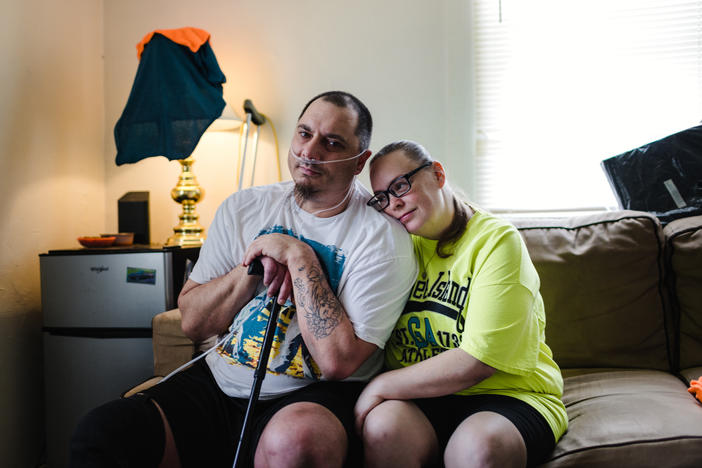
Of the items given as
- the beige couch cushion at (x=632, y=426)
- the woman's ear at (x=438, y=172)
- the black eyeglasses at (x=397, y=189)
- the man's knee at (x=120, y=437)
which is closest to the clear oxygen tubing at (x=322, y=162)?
A: the black eyeglasses at (x=397, y=189)

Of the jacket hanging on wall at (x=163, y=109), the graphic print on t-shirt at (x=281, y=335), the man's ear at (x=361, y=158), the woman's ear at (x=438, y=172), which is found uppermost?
the jacket hanging on wall at (x=163, y=109)

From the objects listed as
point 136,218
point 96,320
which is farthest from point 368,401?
point 136,218

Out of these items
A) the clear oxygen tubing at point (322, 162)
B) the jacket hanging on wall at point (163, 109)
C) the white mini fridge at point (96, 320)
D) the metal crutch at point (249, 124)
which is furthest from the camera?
the metal crutch at point (249, 124)

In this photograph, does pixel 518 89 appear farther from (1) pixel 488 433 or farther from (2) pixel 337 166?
(1) pixel 488 433

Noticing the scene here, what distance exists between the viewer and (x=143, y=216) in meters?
2.33

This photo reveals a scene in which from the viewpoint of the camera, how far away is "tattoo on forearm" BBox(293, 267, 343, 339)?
1.18 metres

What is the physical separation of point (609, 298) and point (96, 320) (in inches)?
75.2

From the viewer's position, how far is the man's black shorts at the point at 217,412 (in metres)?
1.18

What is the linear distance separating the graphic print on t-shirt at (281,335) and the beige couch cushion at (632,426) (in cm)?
64

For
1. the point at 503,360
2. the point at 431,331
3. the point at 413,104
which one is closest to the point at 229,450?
the point at 431,331

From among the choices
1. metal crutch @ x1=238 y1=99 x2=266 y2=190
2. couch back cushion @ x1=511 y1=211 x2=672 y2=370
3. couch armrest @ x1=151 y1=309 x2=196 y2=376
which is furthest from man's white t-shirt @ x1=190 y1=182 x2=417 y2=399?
metal crutch @ x1=238 y1=99 x2=266 y2=190

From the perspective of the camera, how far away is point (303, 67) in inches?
99.6

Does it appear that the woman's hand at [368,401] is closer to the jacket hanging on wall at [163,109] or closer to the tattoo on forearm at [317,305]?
the tattoo on forearm at [317,305]

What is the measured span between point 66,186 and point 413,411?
2031mm
